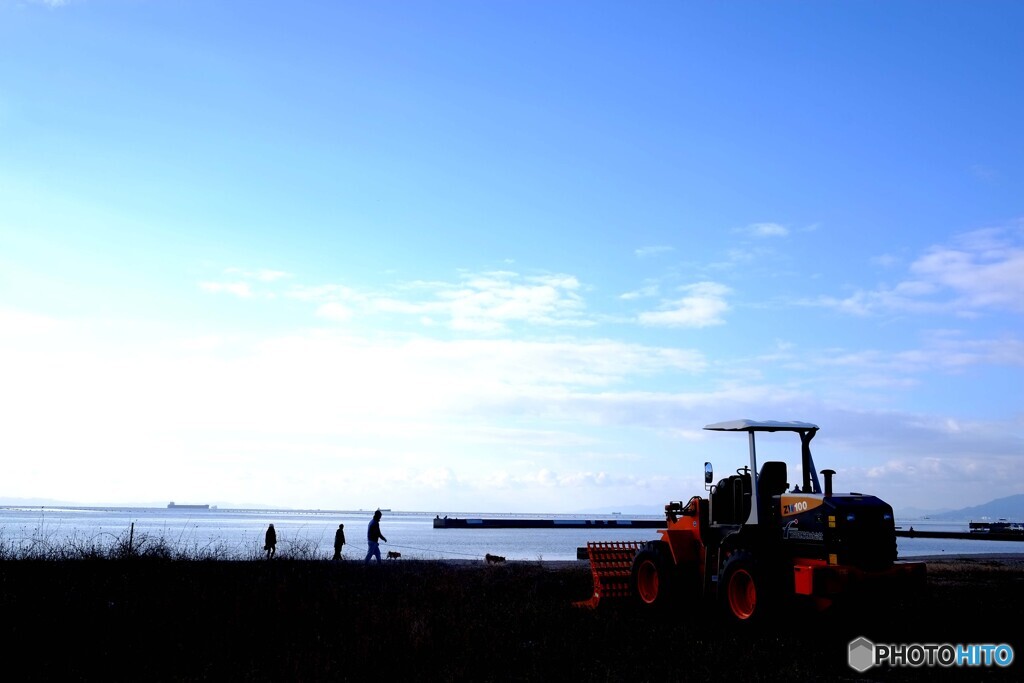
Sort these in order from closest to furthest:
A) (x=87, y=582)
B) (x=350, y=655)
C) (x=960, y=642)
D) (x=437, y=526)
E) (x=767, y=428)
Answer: (x=350, y=655), (x=960, y=642), (x=767, y=428), (x=87, y=582), (x=437, y=526)

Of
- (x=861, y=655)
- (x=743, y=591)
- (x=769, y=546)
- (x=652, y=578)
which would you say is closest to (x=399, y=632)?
(x=652, y=578)

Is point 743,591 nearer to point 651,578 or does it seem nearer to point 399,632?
point 651,578

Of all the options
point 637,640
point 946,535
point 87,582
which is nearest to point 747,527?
point 637,640

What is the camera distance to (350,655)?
11.1 meters

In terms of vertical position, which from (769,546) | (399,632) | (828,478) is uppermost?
→ (828,478)

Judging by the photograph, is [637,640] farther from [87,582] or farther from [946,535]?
[946,535]

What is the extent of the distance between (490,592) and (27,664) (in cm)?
1000

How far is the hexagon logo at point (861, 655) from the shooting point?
35.8 feet

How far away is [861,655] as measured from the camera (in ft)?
37.2

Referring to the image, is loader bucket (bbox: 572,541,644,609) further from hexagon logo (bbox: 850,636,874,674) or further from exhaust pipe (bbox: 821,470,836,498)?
hexagon logo (bbox: 850,636,874,674)

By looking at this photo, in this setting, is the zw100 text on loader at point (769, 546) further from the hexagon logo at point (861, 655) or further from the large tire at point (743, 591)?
the hexagon logo at point (861, 655)

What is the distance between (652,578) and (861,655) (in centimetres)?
462

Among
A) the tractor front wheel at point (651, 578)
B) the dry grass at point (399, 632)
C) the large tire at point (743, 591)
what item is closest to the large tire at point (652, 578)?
the tractor front wheel at point (651, 578)

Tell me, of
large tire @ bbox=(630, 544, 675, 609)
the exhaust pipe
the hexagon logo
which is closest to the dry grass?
the hexagon logo
